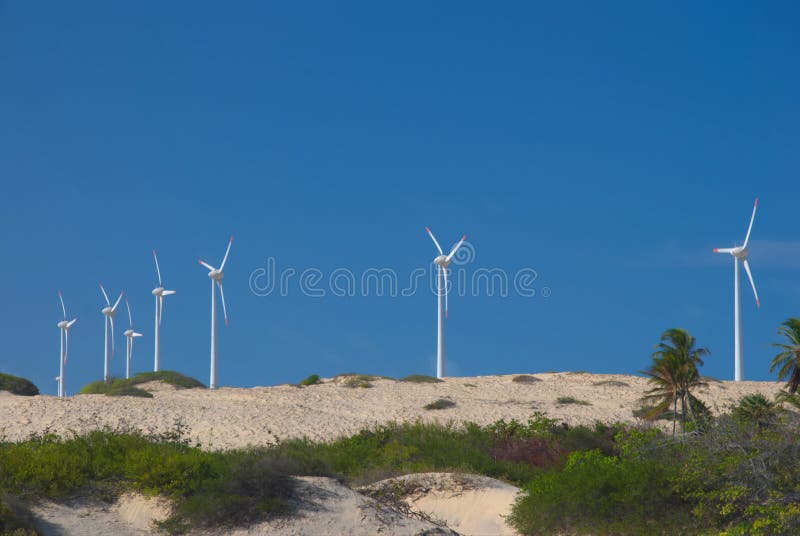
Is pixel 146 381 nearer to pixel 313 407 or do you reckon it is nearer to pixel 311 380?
pixel 311 380

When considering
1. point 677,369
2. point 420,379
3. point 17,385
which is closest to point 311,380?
point 420,379

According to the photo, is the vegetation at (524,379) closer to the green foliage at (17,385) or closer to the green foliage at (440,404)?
the green foliage at (440,404)

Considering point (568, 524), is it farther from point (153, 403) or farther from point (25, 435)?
point (153, 403)

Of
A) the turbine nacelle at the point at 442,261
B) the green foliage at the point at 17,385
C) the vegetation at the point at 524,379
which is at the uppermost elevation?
the turbine nacelle at the point at 442,261

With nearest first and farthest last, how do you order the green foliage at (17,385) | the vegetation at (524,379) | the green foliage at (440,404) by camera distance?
the green foliage at (440,404)
the green foliage at (17,385)
the vegetation at (524,379)

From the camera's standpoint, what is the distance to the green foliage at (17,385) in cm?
6209

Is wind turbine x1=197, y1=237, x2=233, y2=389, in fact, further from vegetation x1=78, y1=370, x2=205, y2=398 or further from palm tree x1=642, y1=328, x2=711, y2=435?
palm tree x1=642, y1=328, x2=711, y2=435

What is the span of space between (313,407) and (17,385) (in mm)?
23623

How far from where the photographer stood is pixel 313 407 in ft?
177

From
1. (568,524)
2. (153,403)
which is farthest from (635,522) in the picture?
(153,403)

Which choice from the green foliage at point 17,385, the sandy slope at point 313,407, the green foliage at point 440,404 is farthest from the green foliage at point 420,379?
the green foliage at point 17,385

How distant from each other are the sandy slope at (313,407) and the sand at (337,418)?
0.23 ft

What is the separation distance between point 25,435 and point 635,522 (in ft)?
99.5

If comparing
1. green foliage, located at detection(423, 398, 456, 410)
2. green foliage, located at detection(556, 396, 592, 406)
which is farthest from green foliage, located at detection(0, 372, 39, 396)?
green foliage, located at detection(556, 396, 592, 406)
